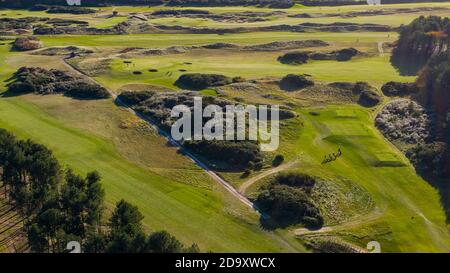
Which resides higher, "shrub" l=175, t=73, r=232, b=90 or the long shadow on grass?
"shrub" l=175, t=73, r=232, b=90

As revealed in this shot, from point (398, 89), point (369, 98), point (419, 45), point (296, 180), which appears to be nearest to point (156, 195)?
point (296, 180)

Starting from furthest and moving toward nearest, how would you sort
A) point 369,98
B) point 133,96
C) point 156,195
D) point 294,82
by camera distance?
point 294,82 → point 133,96 → point 369,98 → point 156,195

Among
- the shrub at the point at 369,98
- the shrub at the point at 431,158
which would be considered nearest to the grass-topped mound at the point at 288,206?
the shrub at the point at 431,158

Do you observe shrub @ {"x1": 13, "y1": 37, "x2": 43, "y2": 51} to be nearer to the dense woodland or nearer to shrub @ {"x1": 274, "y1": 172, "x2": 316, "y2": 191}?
the dense woodland

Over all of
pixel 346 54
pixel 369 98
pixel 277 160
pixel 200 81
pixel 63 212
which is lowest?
pixel 277 160

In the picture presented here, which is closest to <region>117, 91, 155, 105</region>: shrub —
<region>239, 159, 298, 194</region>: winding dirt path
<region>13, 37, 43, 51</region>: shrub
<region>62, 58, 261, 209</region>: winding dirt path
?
<region>62, 58, 261, 209</region>: winding dirt path

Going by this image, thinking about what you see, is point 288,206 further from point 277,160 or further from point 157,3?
point 157,3
